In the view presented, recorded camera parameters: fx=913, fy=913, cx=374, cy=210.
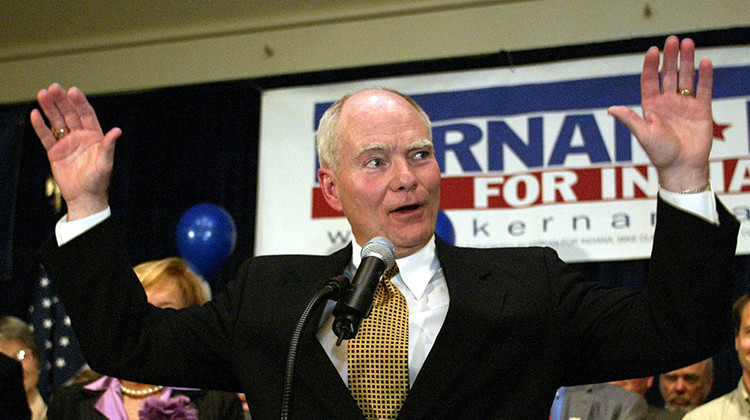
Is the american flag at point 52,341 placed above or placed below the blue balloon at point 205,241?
below

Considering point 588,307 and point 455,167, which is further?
point 455,167

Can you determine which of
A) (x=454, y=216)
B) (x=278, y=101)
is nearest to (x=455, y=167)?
(x=454, y=216)

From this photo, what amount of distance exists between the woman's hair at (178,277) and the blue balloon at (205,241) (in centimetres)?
117

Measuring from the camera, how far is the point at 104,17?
601 cm

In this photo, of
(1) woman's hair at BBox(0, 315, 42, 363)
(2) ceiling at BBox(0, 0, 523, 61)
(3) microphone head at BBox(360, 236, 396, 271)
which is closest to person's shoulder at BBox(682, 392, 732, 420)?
(3) microphone head at BBox(360, 236, 396, 271)

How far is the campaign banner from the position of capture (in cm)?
464

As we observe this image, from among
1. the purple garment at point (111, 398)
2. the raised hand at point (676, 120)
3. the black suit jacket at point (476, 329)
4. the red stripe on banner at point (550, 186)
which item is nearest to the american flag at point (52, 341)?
the purple garment at point (111, 398)

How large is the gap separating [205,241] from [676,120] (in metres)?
3.44

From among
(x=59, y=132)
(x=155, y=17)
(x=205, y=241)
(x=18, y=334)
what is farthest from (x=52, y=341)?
(x=59, y=132)

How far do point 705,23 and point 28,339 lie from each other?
3834 millimetres

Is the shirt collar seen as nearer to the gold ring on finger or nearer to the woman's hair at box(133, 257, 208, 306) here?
the gold ring on finger

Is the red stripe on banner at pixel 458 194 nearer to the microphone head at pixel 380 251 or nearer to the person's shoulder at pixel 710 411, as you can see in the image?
the person's shoulder at pixel 710 411

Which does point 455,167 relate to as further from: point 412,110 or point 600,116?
point 412,110

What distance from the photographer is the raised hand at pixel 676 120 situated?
1.51m
